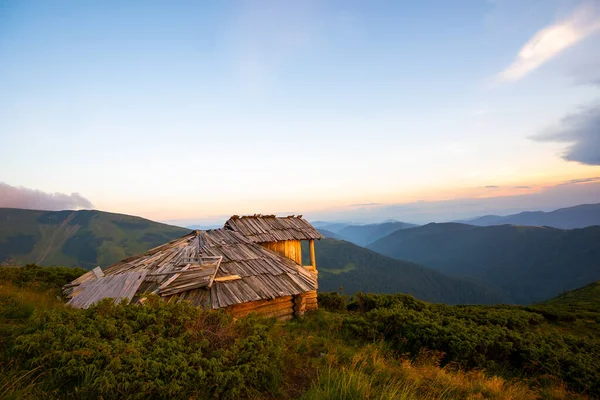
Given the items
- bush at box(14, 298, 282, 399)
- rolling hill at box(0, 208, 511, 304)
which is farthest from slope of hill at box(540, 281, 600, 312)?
rolling hill at box(0, 208, 511, 304)

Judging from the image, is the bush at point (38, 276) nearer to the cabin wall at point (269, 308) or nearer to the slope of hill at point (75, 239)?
the cabin wall at point (269, 308)

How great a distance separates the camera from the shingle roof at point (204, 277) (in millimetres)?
10875

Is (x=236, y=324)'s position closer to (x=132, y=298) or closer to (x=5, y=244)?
(x=132, y=298)

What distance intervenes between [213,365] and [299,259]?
16477 millimetres

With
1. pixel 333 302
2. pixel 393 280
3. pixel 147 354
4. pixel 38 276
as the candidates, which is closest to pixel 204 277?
pixel 147 354

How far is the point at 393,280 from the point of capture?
6393 inches

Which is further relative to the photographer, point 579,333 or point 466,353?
point 579,333

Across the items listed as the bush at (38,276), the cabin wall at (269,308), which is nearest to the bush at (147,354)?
the cabin wall at (269,308)

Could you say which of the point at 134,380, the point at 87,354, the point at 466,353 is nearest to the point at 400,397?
the point at 134,380

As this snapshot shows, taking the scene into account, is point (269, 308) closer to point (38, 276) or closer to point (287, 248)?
point (287, 248)

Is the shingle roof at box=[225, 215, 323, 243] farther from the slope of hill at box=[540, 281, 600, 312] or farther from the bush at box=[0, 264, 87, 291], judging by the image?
the slope of hill at box=[540, 281, 600, 312]

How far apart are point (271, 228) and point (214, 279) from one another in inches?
324

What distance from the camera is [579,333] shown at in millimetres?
17359

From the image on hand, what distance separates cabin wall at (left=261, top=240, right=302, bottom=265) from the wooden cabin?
1033 mm
